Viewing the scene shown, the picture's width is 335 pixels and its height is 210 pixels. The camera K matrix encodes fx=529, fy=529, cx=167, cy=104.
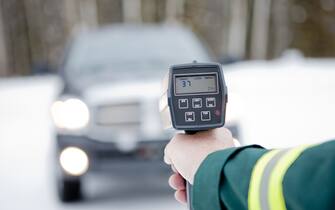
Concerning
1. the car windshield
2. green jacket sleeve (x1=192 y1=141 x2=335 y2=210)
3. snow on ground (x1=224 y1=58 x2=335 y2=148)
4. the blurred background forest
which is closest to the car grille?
the car windshield

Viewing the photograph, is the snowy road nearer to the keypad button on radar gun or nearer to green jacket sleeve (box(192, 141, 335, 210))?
the keypad button on radar gun

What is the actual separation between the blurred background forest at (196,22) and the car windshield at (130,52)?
18.5m

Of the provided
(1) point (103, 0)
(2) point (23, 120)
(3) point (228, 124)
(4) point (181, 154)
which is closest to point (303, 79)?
(2) point (23, 120)

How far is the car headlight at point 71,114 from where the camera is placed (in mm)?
4246

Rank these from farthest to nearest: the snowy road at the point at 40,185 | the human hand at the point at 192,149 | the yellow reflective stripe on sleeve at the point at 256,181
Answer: the snowy road at the point at 40,185 → the human hand at the point at 192,149 → the yellow reflective stripe on sleeve at the point at 256,181

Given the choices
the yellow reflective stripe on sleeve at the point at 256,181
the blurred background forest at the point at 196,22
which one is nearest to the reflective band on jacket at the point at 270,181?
the yellow reflective stripe on sleeve at the point at 256,181

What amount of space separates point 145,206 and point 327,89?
6654mm

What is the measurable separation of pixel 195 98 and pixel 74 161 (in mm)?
3203

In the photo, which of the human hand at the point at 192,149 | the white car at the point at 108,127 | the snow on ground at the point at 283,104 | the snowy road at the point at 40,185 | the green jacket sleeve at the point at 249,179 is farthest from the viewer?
the snow on ground at the point at 283,104

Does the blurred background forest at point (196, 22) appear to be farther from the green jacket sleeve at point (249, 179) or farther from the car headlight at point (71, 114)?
the green jacket sleeve at point (249, 179)

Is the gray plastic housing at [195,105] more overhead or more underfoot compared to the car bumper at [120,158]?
more overhead

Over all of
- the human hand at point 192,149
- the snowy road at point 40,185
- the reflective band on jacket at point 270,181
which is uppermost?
the reflective band on jacket at point 270,181

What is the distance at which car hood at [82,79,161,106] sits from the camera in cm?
418

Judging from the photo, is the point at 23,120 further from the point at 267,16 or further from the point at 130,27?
the point at 267,16
